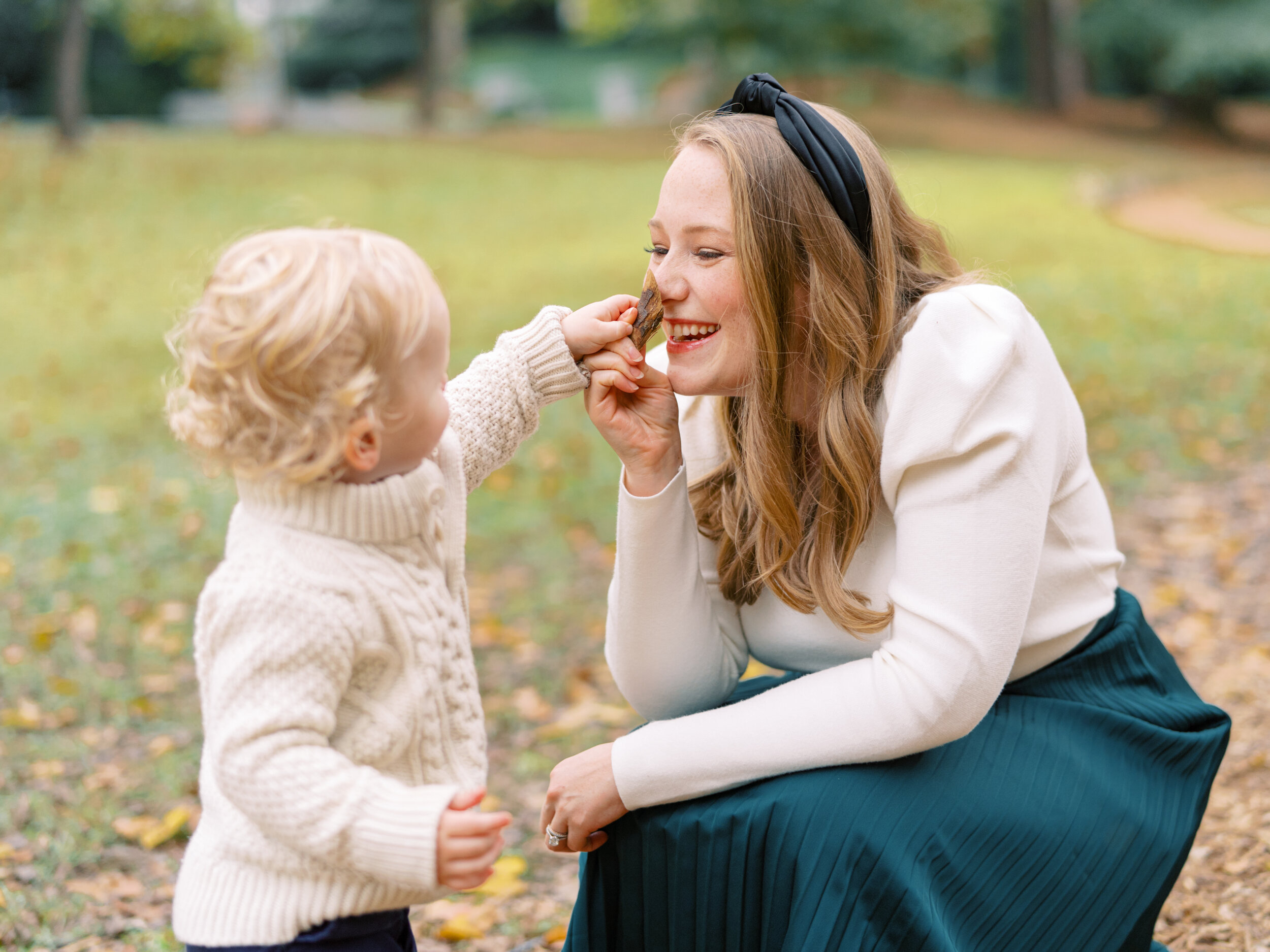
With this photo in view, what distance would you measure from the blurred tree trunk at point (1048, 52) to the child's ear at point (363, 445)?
3136cm

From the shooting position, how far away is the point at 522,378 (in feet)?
7.35

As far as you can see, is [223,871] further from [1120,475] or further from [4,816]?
[1120,475]

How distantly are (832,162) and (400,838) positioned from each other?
1286 mm

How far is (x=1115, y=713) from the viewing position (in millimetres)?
2350

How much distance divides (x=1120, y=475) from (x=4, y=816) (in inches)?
197

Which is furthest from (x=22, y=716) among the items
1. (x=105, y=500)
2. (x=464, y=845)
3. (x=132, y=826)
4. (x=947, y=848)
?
(x=947, y=848)

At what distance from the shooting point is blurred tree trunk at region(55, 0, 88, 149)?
17297 millimetres

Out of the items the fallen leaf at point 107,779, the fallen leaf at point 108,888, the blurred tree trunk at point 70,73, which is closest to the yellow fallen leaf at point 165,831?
the fallen leaf at point 108,888

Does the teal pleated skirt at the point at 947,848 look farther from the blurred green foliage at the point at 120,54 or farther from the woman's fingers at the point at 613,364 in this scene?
the blurred green foliage at the point at 120,54

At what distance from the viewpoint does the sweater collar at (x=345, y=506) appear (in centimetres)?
167

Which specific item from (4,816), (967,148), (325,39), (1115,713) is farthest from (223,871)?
(325,39)

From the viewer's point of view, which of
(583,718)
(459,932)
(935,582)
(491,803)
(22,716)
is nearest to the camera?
(935,582)

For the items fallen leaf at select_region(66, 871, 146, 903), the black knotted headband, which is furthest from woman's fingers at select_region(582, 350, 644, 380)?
fallen leaf at select_region(66, 871, 146, 903)

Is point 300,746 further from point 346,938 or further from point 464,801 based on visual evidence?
point 346,938
